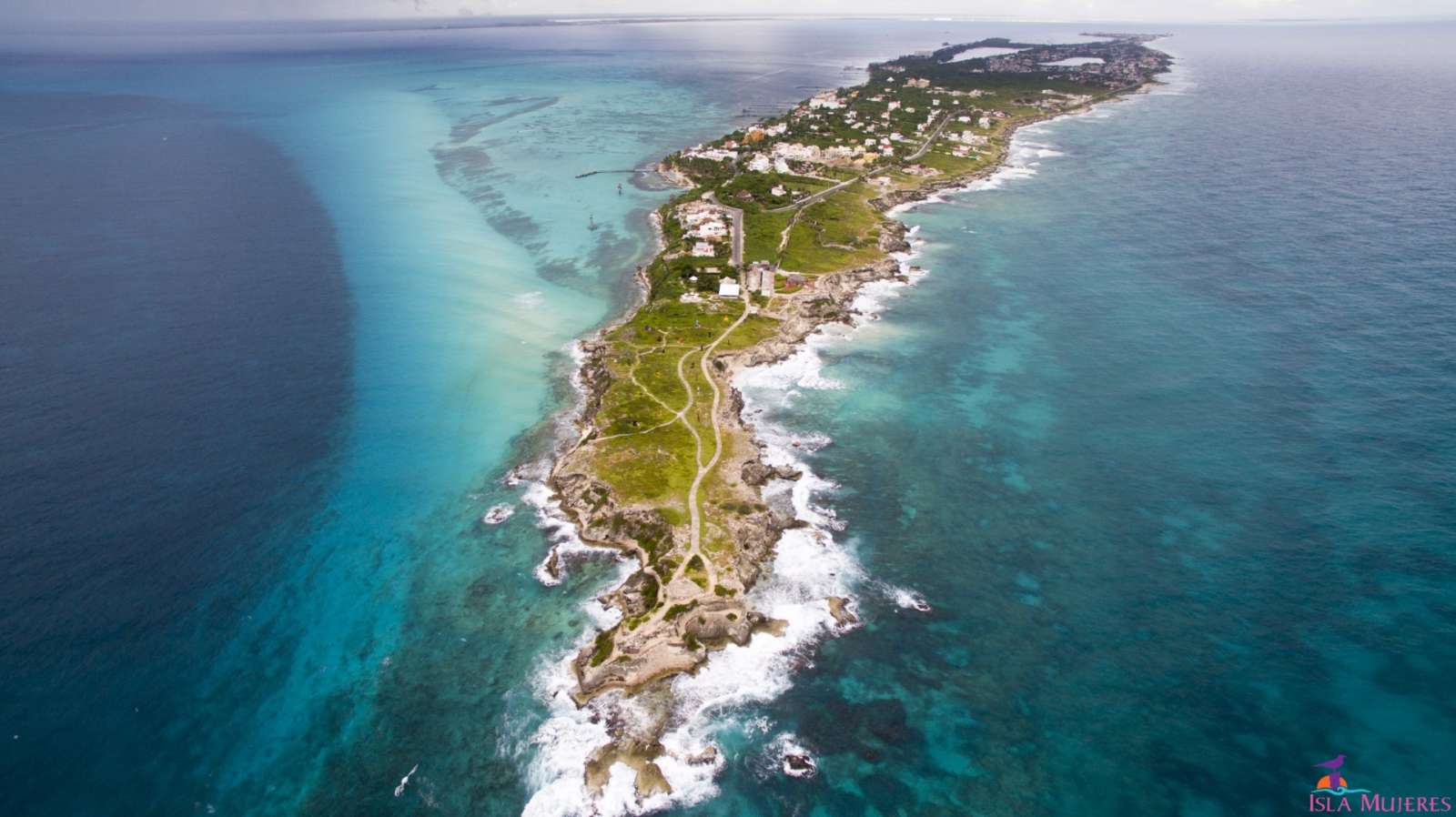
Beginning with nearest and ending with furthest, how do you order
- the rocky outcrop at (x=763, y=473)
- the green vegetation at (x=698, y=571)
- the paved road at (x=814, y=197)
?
the green vegetation at (x=698, y=571) < the rocky outcrop at (x=763, y=473) < the paved road at (x=814, y=197)

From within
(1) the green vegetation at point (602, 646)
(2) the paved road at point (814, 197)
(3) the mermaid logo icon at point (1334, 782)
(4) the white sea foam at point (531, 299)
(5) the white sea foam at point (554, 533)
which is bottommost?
(3) the mermaid logo icon at point (1334, 782)

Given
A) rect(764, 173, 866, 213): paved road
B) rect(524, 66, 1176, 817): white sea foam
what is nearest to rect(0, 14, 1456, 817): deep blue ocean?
rect(524, 66, 1176, 817): white sea foam

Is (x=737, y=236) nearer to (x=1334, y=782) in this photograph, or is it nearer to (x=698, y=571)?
(x=698, y=571)

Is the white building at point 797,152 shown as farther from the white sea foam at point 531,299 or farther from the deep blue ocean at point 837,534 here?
the white sea foam at point 531,299

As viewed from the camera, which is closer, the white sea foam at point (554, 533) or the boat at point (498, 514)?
the white sea foam at point (554, 533)

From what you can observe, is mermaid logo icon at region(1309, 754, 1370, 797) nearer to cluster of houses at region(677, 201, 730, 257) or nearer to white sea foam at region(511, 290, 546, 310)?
cluster of houses at region(677, 201, 730, 257)

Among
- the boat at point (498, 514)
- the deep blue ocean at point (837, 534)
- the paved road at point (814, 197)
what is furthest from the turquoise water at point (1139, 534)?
the paved road at point (814, 197)
